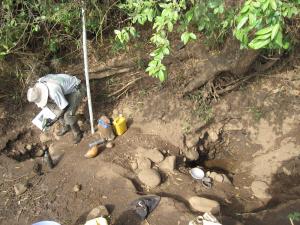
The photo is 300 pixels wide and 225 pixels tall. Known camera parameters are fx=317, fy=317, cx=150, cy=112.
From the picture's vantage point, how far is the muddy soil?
395 cm

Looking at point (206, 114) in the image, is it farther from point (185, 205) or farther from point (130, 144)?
point (185, 205)

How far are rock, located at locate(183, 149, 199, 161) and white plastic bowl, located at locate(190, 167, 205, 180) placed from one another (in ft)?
0.97

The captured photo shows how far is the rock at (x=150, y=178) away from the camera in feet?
13.8

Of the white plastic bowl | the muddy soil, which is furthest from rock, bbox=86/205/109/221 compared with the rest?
the white plastic bowl

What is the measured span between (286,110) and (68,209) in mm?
3643

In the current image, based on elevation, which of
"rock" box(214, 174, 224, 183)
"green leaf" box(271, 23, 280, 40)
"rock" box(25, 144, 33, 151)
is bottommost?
"rock" box(214, 174, 224, 183)

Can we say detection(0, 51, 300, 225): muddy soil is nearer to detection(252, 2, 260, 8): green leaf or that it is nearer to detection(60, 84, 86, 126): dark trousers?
detection(60, 84, 86, 126): dark trousers

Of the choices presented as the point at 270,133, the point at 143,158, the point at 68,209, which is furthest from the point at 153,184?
the point at 270,133

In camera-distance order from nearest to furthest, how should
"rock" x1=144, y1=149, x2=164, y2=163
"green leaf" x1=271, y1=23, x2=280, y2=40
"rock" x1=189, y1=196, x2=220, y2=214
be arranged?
"green leaf" x1=271, y1=23, x2=280, y2=40 < "rock" x1=189, y1=196, x2=220, y2=214 < "rock" x1=144, y1=149, x2=164, y2=163

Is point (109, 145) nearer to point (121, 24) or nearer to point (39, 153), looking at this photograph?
point (39, 153)

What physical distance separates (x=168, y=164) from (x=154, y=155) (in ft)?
0.81

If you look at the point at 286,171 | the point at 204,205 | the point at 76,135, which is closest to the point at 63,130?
the point at 76,135

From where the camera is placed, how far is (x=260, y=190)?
4395 millimetres

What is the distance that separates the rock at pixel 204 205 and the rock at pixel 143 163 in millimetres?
782
